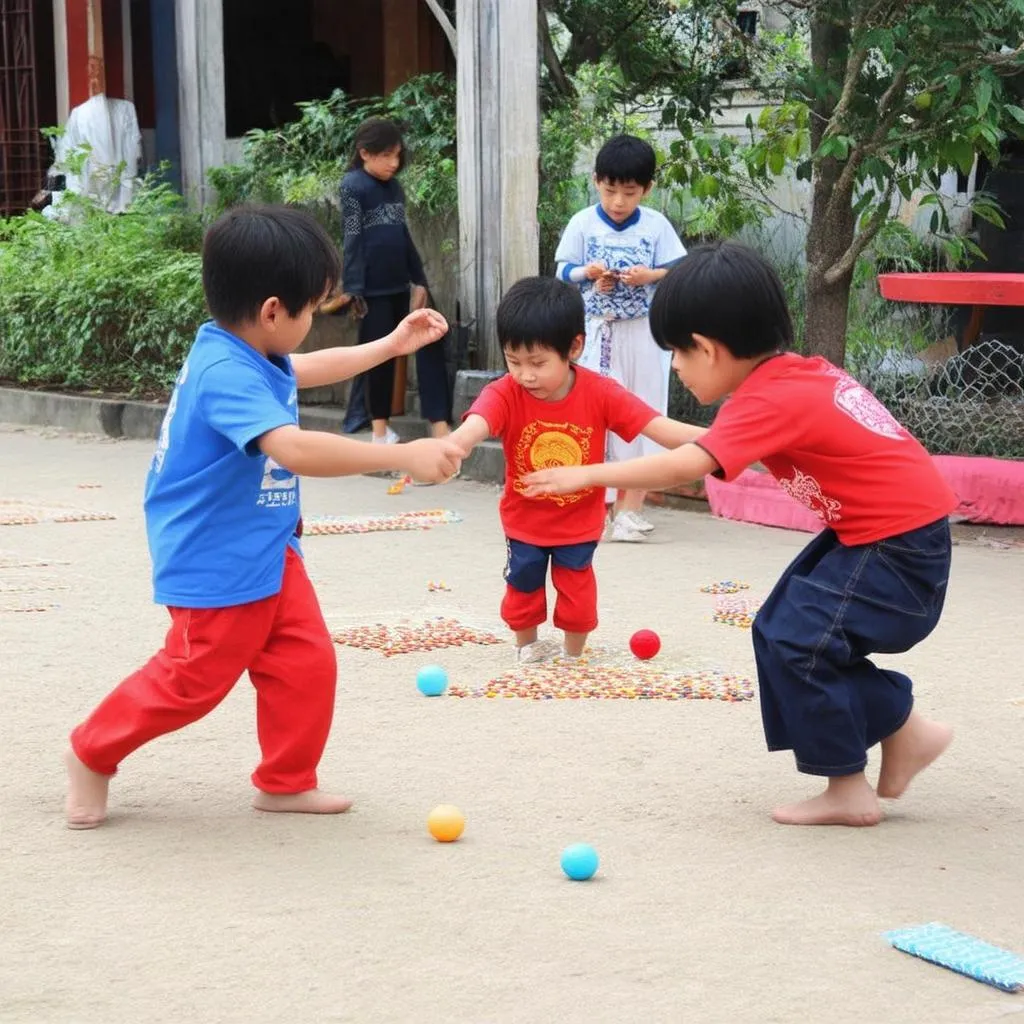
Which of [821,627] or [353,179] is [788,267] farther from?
[821,627]

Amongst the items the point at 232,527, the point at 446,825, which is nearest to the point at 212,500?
the point at 232,527

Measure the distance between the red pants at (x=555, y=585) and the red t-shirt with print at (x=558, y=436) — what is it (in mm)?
40

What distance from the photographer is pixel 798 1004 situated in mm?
2793

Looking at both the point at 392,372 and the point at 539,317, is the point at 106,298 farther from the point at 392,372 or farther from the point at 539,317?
the point at 539,317

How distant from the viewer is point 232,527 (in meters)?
3.70

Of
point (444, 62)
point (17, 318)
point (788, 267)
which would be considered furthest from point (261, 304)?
point (444, 62)

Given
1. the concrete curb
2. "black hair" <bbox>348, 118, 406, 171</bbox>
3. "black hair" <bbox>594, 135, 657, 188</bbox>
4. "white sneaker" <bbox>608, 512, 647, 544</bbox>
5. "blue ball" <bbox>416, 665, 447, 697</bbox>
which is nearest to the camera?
"blue ball" <bbox>416, 665, 447, 697</bbox>

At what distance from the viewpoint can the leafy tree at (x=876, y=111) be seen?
757 centimetres

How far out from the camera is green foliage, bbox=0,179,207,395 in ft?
38.0

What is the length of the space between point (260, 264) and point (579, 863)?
145 cm

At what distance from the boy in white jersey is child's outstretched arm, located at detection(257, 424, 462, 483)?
387 centimetres

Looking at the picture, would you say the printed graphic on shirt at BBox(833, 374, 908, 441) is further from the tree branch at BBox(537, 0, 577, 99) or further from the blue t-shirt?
the tree branch at BBox(537, 0, 577, 99)

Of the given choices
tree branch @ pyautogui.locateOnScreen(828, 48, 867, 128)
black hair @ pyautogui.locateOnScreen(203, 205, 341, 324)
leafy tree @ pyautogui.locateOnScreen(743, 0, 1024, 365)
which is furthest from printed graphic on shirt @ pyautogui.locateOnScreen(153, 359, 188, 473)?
tree branch @ pyautogui.locateOnScreen(828, 48, 867, 128)

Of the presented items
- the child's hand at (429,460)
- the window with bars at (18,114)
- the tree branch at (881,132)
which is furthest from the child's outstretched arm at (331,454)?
the window with bars at (18,114)
